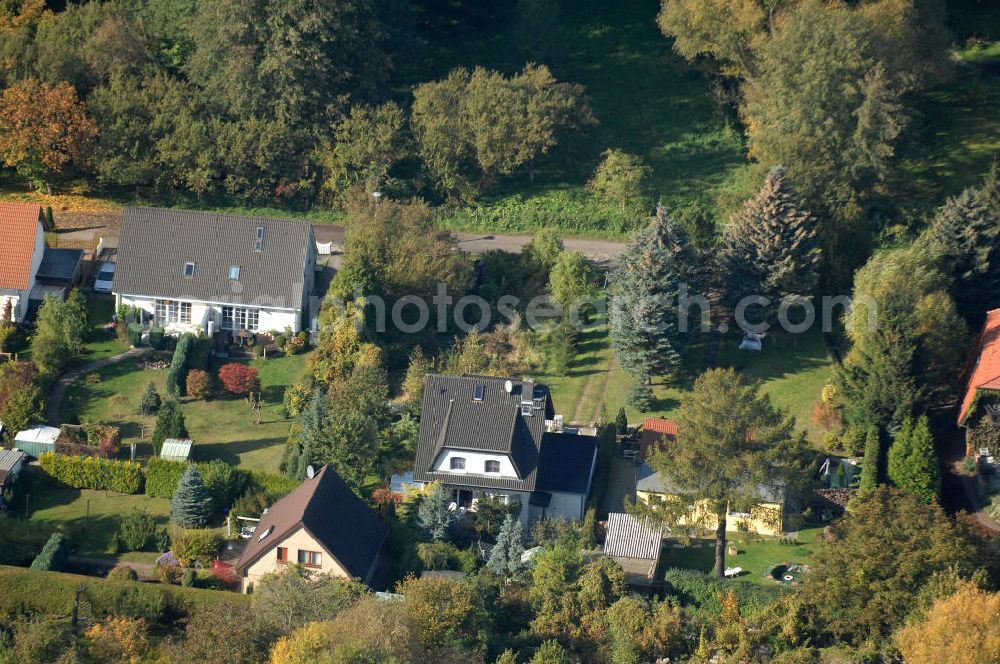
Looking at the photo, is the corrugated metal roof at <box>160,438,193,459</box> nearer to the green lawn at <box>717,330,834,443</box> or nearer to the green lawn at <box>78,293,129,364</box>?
the green lawn at <box>78,293,129,364</box>

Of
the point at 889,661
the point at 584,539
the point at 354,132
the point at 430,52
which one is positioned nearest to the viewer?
the point at 889,661

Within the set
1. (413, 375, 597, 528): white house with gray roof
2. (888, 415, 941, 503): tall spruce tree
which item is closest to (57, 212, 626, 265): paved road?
(413, 375, 597, 528): white house with gray roof

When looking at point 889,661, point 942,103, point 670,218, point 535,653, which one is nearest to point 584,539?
point 535,653

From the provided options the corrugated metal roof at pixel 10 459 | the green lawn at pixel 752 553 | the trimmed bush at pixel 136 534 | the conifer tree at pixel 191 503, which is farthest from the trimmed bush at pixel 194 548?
the green lawn at pixel 752 553

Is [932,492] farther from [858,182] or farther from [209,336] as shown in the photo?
[209,336]

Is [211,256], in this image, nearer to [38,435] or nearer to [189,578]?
[38,435]

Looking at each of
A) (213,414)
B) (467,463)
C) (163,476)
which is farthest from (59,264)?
(467,463)

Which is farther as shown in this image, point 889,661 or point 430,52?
point 430,52
